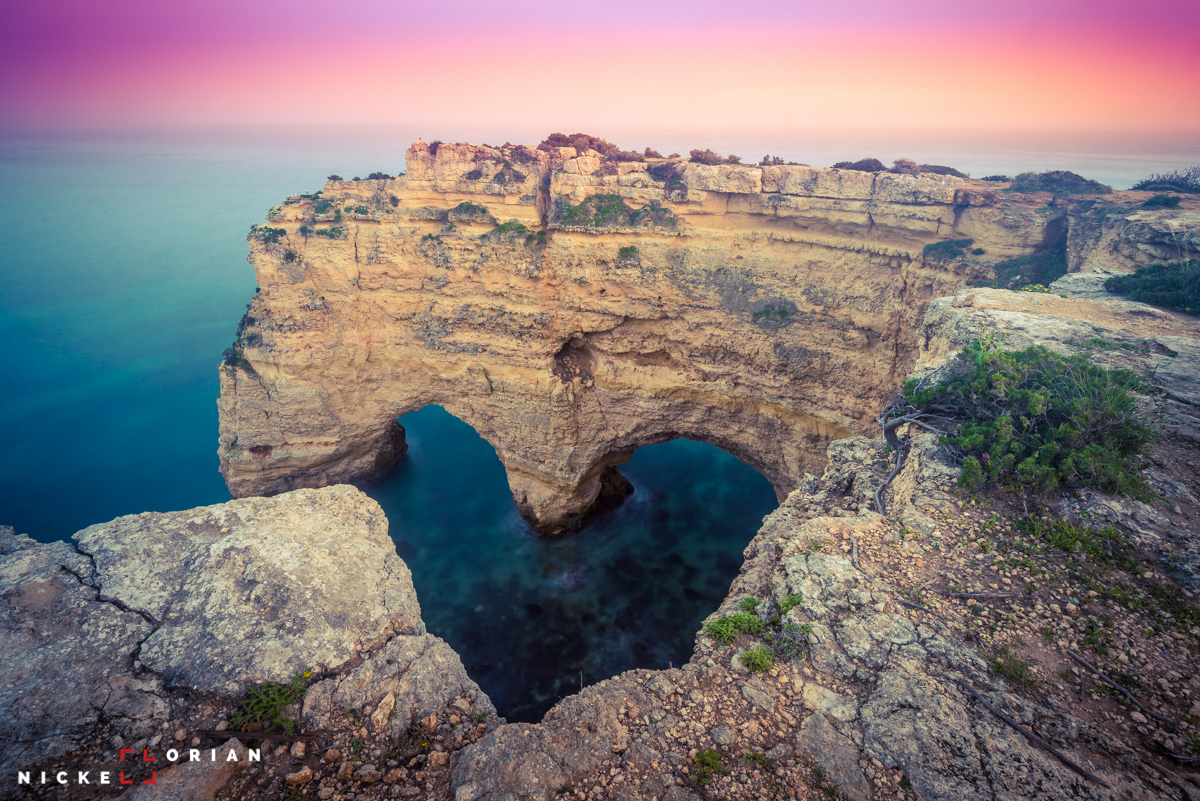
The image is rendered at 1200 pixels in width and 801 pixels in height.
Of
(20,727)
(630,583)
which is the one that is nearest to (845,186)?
(630,583)

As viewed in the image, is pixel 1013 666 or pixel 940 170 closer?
pixel 1013 666

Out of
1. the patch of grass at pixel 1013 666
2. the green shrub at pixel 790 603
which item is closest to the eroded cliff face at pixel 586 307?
the patch of grass at pixel 1013 666

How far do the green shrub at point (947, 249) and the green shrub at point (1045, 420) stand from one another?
22.6ft

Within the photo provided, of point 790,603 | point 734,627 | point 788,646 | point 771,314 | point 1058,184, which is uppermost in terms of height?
point 1058,184

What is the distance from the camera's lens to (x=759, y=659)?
15.4 feet

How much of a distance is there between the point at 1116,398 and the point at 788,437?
10227 mm

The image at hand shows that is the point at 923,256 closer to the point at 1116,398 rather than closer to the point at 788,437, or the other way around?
the point at 788,437

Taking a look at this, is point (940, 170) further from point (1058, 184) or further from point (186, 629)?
point (186, 629)

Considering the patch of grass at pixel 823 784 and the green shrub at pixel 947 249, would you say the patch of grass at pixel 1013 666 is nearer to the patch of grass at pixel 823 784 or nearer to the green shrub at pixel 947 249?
the patch of grass at pixel 823 784

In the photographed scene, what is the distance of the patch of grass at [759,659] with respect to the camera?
467 cm

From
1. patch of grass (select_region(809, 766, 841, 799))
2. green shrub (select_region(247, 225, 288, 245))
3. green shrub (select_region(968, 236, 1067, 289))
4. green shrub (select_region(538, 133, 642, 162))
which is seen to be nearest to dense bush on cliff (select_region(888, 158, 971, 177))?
green shrub (select_region(968, 236, 1067, 289))

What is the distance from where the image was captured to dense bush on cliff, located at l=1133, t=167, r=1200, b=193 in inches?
554

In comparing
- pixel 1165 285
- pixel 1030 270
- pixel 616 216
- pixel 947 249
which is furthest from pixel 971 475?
pixel 616 216

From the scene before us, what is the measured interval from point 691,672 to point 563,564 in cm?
1323
